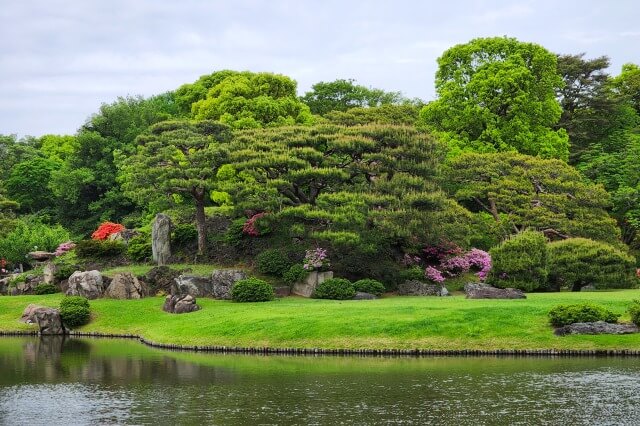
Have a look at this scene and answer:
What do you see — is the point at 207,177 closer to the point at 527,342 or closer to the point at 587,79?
the point at 527,342

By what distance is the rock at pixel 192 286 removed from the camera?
154ft

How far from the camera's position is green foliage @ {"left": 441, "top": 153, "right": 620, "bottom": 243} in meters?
52.5

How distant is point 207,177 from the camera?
53.0 meters

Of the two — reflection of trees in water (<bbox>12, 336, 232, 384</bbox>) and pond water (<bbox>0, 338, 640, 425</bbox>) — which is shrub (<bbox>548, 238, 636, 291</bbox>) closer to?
pond water (<bbox>0, 338, 640, 425</bbox>)

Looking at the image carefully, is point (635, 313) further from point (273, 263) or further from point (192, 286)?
point (192, 286)

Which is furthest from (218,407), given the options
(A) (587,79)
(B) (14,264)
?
(A) (587,79)

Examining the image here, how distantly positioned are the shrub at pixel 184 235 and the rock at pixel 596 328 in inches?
1093

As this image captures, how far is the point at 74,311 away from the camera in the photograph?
44.0 metres

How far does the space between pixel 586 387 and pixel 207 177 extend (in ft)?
108

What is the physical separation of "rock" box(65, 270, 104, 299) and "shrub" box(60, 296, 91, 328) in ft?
9.78

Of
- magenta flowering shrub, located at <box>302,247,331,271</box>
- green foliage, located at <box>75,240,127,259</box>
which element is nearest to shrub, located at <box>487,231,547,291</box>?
magenta flowering shrub, located at <box>302,247,331,271</box>

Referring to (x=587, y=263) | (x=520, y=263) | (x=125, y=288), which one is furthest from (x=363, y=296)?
(x=125, y=288)

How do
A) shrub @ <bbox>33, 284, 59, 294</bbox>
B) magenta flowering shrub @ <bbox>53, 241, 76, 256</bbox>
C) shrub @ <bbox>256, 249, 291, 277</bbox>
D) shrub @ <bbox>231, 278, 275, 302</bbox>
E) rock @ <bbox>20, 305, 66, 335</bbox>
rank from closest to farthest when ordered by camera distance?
rock @ <bbox>20, 305, 66, 335</bbox>, shrub @ <bbox>231, 278, 275, 302</bbox>, shrub @ <bbox>256, 249, 291, 277</bbox>, shrub @ <bbox>33, 284, 59, 294</bbox>, magenta flowering shrub @ <bbox>53, 241, 76, 256</bbox>

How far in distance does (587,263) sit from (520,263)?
4.29m
